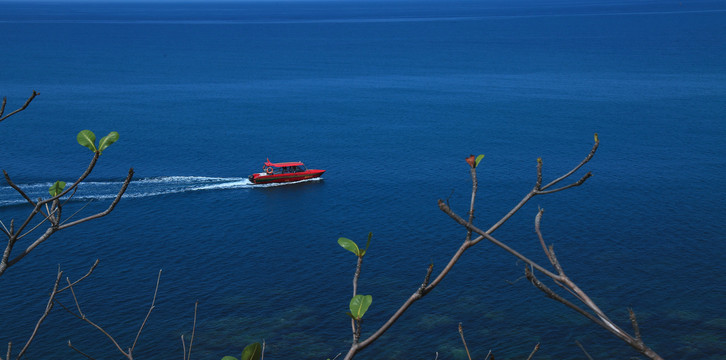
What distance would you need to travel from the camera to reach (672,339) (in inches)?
1980

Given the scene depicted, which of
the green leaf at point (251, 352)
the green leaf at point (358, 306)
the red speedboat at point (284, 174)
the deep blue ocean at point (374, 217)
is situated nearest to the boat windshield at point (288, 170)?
the red speedboat at point (284, 174)

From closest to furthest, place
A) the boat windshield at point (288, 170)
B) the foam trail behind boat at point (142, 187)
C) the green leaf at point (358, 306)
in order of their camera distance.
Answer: the green leaf at point (358, 306)
the foam trail behind boat at point (142, 187)
the boat windshield at point (288, 170)

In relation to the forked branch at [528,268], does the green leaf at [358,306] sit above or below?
below

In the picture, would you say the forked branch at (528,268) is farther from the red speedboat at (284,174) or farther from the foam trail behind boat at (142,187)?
the red speedboat at (284,174)

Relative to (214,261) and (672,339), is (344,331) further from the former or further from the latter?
(672,339)

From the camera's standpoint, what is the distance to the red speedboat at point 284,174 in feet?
281

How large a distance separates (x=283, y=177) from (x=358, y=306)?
81.6 m

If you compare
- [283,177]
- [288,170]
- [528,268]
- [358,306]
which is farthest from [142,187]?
[528,268]

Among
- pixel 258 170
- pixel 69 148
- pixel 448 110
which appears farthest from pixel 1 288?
pixel 448 110

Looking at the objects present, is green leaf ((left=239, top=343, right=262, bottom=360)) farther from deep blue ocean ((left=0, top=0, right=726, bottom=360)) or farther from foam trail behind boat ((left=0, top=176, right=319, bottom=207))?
foam trail behind boat ((left=0, top=176, right=319, bottom=207))

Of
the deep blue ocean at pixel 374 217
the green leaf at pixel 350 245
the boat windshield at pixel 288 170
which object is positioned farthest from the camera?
the boat windshield at pixel 288 170

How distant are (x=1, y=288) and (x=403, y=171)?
159 ft

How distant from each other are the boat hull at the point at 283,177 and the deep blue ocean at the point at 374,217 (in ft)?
3.69

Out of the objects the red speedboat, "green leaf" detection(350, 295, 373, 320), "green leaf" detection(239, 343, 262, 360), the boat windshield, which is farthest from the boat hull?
"green leaf" detection(239, 343, 262, 360)
